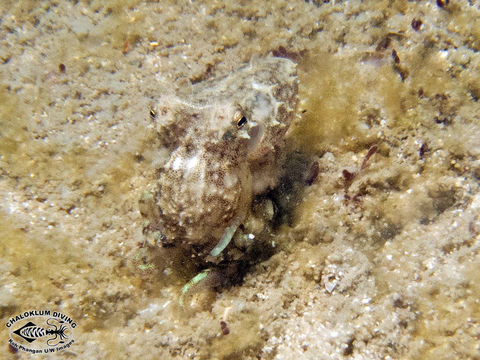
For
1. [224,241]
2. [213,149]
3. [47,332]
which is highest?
[213,149]

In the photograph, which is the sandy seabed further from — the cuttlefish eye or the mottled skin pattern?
the cuttlefish eye

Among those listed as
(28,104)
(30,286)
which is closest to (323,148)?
(30,286)

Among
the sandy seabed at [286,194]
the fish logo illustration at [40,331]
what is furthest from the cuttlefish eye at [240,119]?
the fish logo illustration at [40,331]

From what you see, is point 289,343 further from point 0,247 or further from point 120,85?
point 120,85

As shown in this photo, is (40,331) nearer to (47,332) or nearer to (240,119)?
(47,332)

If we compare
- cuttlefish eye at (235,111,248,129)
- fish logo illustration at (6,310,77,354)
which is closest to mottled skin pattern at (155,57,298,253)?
cuttlefish eye at (235,111,248,129)

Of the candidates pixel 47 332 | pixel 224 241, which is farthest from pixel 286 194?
pixel 47 332

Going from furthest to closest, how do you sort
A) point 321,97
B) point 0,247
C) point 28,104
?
point 28,104 < point 321,97 < point 0,247
